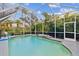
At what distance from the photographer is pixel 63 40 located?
4.26 metres

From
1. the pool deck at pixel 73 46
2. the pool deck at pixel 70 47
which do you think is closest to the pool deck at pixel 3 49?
the pool deck at pixel 70 47

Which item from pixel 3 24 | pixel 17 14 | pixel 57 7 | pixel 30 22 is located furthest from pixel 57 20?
pixel 3 24

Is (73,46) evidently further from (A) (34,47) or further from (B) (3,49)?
(B) (3,49)

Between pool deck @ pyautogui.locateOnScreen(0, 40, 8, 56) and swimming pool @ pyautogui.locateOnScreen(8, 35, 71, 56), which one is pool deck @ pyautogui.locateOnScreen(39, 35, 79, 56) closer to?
swimming pool @ pyautogui.locateOnScreen(8, 35, 71, 56)

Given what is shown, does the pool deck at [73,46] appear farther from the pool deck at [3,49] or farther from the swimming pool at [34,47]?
the pool deck at [3,49]

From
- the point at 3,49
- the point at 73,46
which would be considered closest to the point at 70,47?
the point at 73,46

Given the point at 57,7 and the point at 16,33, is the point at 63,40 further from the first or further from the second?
the point at 16,33

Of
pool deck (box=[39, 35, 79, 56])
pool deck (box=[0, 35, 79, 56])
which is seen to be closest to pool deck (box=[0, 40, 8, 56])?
Answer: pool deck (box=[0, 35, 79, 56])

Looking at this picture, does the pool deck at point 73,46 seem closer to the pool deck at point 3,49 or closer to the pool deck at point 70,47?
Answer: the pool deck at point 70,47

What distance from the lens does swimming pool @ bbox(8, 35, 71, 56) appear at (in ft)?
13.9

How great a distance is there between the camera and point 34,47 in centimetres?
426

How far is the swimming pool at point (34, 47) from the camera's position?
→ 13.9 feet

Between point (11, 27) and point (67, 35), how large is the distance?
1.20 meters

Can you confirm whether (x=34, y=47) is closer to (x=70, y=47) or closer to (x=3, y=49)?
(x=3, y=49)
